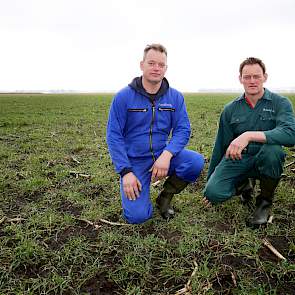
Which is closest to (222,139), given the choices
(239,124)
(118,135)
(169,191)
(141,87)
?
(239,124)

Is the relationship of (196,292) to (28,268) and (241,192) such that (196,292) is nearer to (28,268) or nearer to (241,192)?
(28,268)

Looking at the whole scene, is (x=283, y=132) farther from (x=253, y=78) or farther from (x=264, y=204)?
(x=264, y=204)

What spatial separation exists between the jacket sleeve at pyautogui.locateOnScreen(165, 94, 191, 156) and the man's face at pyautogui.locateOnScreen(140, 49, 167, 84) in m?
0.51

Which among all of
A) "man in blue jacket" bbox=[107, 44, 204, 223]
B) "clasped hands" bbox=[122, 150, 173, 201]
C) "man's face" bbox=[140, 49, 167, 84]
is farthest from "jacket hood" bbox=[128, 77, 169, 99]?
"clasped hands" bbox=[122, 150, 173, 201]

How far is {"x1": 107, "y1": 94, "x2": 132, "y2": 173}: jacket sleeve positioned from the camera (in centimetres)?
407

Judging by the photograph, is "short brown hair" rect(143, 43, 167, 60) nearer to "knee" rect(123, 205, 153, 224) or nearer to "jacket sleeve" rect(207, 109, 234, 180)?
"jacket sleeve" rect(207, 109, 234, 180)

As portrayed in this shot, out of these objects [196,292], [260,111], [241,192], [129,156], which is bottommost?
[196,292]

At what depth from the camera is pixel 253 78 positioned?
421 centimetres

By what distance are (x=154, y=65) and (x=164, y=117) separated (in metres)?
0.72

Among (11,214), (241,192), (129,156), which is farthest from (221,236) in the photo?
(11,214)

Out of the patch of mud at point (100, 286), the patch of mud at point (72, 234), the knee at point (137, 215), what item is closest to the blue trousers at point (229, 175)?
the knee at point (137, 215)

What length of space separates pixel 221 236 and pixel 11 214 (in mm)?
2891

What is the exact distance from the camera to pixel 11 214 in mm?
4562

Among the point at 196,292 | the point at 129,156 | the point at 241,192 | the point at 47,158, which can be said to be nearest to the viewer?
the point at 196,292
